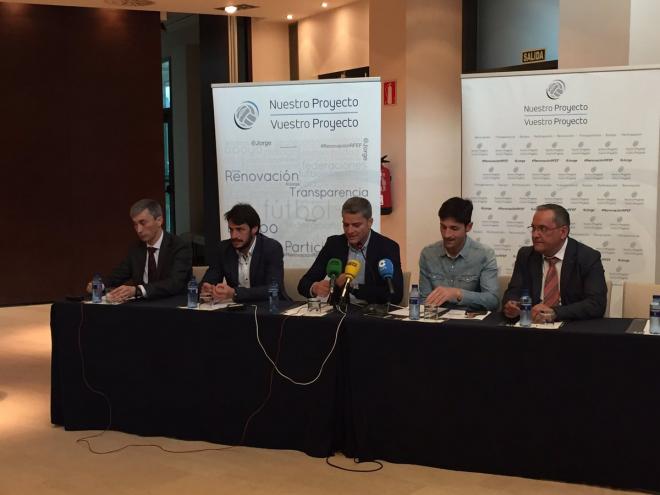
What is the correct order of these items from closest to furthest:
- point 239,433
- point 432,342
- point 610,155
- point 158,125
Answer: point 432,342, point 239,433, point 610,155, point 158,125

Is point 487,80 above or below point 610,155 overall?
above

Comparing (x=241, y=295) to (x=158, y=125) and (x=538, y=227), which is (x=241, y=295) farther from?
(x=158, y=125)

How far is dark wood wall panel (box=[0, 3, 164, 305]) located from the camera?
31.0 ft

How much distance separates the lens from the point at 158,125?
33.6 feet

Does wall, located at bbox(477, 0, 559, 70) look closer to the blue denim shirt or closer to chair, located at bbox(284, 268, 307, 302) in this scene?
the blue denim shirt

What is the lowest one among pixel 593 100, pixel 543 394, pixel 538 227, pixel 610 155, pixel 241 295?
pixel 543 394

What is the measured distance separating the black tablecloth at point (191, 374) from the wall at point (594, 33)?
3.15 metres

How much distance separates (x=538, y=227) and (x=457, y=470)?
1.25 m

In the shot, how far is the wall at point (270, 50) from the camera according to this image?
33.4 ft

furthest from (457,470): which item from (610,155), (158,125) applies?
(158,125)

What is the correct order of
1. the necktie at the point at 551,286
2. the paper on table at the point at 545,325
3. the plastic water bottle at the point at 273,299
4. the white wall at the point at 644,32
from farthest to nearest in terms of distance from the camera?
1. the white wall at the point at 644,32
2. the plastic water bottle at the point at 273,299
3. the necktie at the point at 551,286
4. the paper on table at the point at 545,325

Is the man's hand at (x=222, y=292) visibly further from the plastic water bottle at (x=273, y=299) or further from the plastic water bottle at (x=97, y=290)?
the plastic water bottle at (x=97, y=290)

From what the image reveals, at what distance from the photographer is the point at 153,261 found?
5227 mm

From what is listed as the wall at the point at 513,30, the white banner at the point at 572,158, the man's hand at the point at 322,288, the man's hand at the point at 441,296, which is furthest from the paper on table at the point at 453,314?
the wall at the point at 513,30
